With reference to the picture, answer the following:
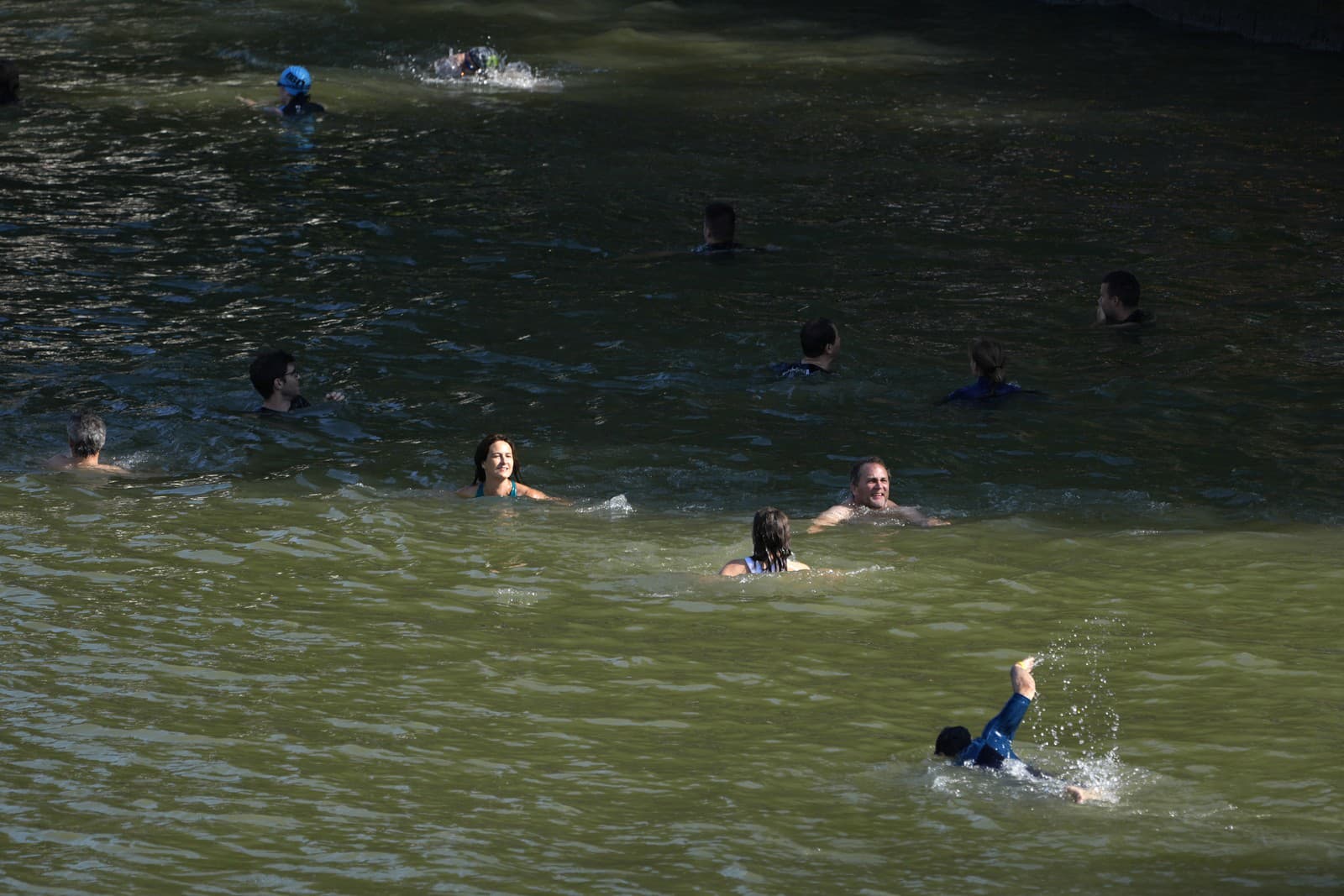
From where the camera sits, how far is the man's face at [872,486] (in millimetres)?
13953

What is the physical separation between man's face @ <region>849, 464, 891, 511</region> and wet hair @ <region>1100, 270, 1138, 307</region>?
221 inches

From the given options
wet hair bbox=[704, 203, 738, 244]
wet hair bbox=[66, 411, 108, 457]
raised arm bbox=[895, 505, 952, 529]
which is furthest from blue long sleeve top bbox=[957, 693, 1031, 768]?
wet hair bbox=[704, 203, 738, 244]

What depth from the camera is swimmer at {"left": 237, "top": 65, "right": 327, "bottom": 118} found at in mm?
28938

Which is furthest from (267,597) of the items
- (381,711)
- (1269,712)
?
(1269,712)

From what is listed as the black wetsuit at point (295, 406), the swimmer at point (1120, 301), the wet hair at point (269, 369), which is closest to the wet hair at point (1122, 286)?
the swimmer at point (1120, 301)

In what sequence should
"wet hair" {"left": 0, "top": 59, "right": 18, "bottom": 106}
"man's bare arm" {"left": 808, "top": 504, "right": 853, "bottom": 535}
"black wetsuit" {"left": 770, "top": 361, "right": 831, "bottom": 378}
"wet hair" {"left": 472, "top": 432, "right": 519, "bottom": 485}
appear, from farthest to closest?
"wet hair" {"left": 0, "top": 59, "right": 18, "bottom": 106}, "black wetsuit" {"left": 770, "top": 361, "right": 831, "bottom": 378}, "wet hair" {"left": 472, "top": 432, "right": 519, "bottom": 485}, "man's bare arm" {"left": 808, "top": 504, "right": 853, "bottom": 535}

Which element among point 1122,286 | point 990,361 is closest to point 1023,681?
point 990,361

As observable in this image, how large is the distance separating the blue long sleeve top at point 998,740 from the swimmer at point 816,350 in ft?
27.6

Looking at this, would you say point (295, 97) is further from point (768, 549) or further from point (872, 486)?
point (768, 549)

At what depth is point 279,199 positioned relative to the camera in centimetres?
2464

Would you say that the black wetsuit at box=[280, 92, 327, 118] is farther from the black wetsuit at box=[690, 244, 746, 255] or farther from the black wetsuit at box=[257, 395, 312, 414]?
the black wetsuit at box=[257, 395, 312, 414]

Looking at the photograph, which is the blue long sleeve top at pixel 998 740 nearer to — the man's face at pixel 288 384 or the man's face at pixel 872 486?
the man's face at pixel 872 486

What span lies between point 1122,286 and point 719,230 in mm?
4999

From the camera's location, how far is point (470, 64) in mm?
32625
